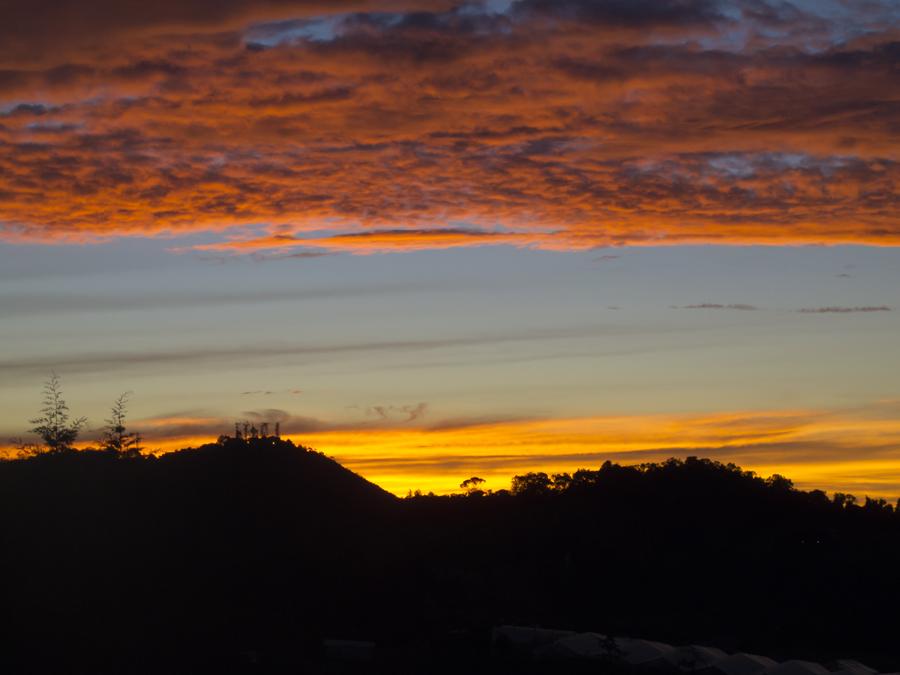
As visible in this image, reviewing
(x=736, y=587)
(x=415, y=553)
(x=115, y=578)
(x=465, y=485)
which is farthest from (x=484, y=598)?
(x=465, y=485)

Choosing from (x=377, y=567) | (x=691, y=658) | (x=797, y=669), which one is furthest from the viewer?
(x=377, y=567)

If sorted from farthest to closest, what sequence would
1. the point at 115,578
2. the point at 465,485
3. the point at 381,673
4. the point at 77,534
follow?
the point at 465,485 < the point at 77,534 < the point at 115,578 < the point at 381,673

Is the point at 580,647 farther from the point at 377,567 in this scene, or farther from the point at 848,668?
the point at 377,567

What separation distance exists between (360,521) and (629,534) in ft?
36.6

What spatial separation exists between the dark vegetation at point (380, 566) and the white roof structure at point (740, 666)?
429cm

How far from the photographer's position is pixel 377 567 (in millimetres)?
39031

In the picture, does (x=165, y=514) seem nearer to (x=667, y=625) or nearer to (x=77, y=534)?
(x=77, y=534)

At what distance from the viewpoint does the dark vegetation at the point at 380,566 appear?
3274 centimetres

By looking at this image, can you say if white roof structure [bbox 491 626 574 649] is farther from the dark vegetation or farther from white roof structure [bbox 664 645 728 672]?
white roof structure [bbox 664 645 728 672]

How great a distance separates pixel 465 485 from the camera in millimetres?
57969

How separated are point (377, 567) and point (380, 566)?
123mm

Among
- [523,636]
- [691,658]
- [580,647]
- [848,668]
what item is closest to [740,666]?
[691,658]

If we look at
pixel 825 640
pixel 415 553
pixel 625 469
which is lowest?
pixel 825 640

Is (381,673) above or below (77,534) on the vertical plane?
below
